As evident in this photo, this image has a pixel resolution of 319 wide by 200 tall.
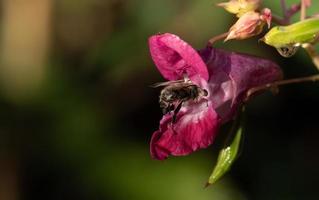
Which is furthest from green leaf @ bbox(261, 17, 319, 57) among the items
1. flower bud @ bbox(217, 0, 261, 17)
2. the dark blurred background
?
the dark blurred background

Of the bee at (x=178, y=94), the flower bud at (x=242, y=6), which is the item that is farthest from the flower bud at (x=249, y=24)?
the bee at (x=178, y=94)

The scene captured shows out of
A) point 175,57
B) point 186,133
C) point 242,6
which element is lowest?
point 186,133

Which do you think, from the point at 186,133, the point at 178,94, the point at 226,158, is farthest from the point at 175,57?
the point at 226,158

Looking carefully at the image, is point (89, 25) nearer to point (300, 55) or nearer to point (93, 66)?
point (93, 66)

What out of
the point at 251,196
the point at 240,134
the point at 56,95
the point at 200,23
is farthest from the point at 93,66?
the point at 240,134

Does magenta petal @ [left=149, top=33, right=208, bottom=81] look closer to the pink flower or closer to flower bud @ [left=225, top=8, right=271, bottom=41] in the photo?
the pink flower

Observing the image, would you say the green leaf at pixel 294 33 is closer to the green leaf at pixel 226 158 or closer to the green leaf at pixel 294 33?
the green leaf at pixel 294 33

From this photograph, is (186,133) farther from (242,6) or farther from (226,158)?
(242,6)

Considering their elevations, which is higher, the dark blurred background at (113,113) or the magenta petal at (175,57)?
the magenta petal at (175,57)
